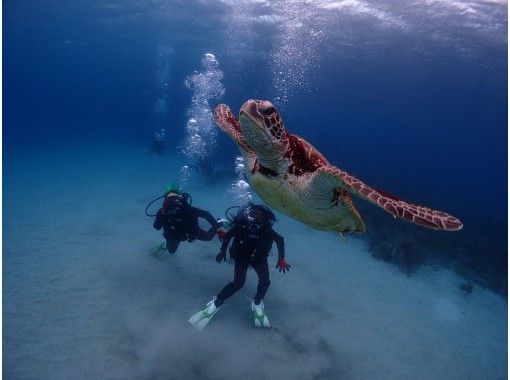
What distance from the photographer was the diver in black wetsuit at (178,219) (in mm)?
→ 6531

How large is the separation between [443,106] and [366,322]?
45033 mm

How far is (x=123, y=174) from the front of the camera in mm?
19234

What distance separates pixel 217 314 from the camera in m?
6.39

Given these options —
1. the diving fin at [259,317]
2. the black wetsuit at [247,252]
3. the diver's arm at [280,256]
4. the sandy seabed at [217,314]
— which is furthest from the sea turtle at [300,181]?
the sandy seabed at [217,314]

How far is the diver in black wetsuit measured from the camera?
6.53 metres

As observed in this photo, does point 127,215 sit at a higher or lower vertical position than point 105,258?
lower

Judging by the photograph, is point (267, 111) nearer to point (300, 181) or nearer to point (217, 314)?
point (300, 181)

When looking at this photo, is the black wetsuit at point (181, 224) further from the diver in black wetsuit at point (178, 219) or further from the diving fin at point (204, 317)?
the diving fin at point (204, 317)

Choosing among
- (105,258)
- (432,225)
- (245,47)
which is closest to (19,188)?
(105,258)

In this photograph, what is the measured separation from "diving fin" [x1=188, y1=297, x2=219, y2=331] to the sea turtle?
2.63 metres

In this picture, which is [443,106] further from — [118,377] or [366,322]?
[118,377]

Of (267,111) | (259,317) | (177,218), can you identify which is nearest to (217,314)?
(259,317)

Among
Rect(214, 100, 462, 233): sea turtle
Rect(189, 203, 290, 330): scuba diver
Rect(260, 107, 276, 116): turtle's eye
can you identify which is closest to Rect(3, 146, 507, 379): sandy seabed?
Rect(189, 203, 290, 330): scuba diver

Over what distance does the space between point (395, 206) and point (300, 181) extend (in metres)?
1.20
